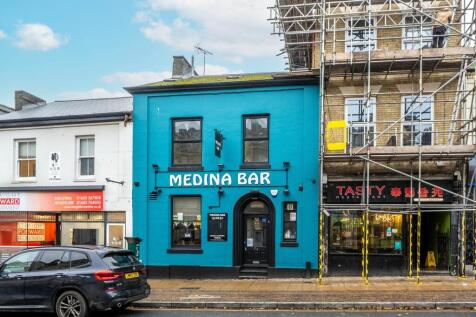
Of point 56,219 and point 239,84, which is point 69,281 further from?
point 239,84

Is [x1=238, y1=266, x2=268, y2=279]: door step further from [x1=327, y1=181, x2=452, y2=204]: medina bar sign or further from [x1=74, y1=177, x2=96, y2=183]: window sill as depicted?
[x1=74, y1=177, x2=96, y2=183]: window sill

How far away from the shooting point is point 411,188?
1630cm

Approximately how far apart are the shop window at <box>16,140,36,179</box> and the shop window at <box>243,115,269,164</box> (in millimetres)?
8431

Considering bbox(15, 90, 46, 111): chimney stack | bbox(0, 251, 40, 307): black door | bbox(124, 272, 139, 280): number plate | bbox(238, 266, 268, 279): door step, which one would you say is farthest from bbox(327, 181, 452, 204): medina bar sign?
bbox(15, 90, 46, 111): chimney stack

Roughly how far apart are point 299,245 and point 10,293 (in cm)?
917

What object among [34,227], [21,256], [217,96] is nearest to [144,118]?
[217,96]

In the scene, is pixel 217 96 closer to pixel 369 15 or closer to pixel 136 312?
pixel 369 15

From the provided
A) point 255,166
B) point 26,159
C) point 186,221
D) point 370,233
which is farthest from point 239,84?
point 26,159

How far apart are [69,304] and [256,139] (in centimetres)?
912

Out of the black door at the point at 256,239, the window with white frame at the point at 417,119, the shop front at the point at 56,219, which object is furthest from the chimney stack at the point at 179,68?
the window with white frame at the point at 417,119

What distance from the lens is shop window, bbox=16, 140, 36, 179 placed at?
20.8 meters

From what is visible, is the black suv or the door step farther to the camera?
the door step

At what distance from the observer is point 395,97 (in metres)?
17.4

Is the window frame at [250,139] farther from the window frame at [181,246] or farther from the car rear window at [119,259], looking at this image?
the car rear window at [119,259]
